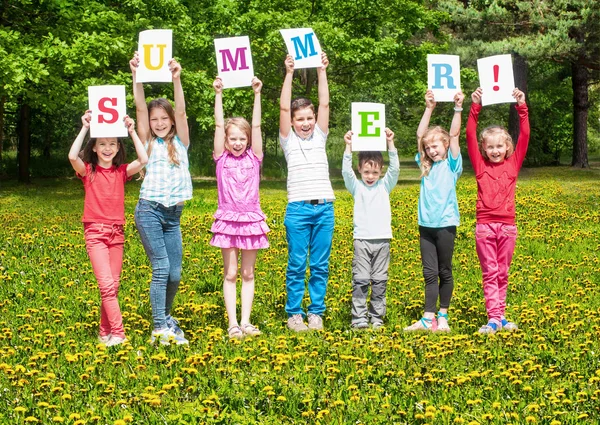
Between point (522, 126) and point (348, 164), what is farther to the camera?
point (522, 126)

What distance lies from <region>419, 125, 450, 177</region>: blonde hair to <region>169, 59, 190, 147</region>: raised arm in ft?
6.64

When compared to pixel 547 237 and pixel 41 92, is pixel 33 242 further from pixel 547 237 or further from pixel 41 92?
pixel 41 92

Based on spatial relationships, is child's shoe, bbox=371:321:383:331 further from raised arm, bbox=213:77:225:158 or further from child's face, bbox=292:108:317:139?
raised arm, bbox=213:77:225:158

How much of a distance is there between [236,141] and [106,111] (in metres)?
1.07

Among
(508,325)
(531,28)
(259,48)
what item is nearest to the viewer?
(508,325)

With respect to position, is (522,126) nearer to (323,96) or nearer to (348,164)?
(348,164)

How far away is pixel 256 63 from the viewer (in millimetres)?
26328

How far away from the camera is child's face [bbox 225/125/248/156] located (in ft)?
23.6

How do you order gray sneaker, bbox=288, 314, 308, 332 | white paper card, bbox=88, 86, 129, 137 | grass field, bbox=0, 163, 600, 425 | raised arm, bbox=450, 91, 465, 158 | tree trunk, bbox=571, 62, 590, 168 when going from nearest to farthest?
1. grass field, bbox=0, 163, 600, 425
2. white paper card, bbox=88, 86, 129, 137
3. gray sneaker, bbox=288, 314, 308, 332
4. raised arm, bbox=450, 91, 465, 158
5. tree trunk, bbox=571, 62, 590, 168

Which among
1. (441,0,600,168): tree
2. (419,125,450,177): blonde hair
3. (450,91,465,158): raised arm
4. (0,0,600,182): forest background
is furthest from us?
(441,0,600,168): tree

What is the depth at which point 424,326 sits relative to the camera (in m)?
7.37

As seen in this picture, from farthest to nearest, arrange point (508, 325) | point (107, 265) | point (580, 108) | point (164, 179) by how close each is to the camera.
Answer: point (580, 108)
point (508, 325)
point (164, 179)
point (107, 265)

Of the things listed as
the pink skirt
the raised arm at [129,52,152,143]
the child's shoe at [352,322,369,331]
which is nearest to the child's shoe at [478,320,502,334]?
the child's shoe at [352,322,369,331]

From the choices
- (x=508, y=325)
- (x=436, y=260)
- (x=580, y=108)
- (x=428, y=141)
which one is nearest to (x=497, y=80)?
(x=428, y=141)
